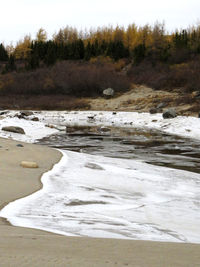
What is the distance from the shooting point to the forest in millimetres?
43469

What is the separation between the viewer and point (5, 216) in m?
3.65

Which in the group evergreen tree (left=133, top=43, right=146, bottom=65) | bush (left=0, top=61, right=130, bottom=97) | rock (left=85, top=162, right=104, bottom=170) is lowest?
rock (left=85, top=162, right=104, bottom=170)

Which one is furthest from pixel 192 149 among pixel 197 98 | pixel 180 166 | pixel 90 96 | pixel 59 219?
pixel 90 96

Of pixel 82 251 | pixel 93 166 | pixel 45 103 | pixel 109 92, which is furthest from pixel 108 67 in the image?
pixel 82 251

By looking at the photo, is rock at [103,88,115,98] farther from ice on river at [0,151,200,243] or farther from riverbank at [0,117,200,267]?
riverbank at [0,117,200,267]

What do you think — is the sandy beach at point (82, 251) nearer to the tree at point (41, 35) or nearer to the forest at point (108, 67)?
the forest at point (108, 67)

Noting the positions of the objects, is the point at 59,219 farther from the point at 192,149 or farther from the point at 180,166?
the point at 192,149

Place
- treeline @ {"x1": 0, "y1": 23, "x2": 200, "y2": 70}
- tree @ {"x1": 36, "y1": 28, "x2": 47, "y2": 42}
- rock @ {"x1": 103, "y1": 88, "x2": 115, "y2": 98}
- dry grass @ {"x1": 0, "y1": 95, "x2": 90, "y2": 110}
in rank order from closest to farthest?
1. dry grass @ {"x1": 0, "y1": 95, "x2": 90, "y2": 110}
2. rock @ {"x1": 103, "y1": 88, "x2": 115, "y2": 98}
3. treeline @ {"x1": 0, "y1": 23, "x2": 200, "y2": 70}
4. tree @ {"x1": 36, "y1": 28, "x2": 47, "y2": 42}

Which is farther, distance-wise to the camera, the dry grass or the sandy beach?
the dry grass

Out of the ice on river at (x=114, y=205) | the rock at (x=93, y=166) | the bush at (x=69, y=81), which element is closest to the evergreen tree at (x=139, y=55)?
the bush at (x=69, y=81)

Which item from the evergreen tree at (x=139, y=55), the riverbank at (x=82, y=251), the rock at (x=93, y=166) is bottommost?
the rock at (x=93, y=166)

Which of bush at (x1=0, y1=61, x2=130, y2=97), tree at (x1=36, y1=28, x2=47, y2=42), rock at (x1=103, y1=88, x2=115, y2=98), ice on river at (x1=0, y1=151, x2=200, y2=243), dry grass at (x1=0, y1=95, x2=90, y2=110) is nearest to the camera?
ice on river at (x1=0, y1=151, x2=200, y2=243)

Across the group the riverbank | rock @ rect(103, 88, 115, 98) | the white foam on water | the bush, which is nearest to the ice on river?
the white foam on water

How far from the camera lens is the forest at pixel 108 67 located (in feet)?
143
